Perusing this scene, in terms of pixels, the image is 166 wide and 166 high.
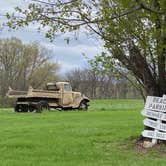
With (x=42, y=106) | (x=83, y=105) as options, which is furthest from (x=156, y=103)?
(x=83, y=105)

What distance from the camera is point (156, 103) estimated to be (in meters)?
11.4

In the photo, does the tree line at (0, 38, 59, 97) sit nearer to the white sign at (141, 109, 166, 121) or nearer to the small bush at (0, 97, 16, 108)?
the small bush at (0, 97, 16, 108)

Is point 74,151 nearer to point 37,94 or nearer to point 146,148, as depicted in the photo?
point 146,148

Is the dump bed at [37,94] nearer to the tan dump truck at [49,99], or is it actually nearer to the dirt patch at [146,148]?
the tan dump truck at [49,99]

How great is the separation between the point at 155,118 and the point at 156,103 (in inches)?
14.1

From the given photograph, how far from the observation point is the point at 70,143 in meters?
12.3

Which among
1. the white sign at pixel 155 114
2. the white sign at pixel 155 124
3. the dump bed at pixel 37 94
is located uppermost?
the dump bed at pixel 37 94

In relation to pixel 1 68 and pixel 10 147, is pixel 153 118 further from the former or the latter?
pixel 1 68

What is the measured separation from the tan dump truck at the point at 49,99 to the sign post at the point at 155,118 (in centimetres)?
2232

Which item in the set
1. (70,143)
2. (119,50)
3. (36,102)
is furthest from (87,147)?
(36,102)

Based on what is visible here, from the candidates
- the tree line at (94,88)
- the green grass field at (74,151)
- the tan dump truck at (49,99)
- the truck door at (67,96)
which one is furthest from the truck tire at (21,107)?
the tree line at (94,88)

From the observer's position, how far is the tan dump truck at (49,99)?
34875mm

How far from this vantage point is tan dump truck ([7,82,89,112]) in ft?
114

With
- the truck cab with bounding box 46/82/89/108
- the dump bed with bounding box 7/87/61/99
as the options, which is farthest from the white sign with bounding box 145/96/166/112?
the truck cab with bounding box 46/82/89/108
